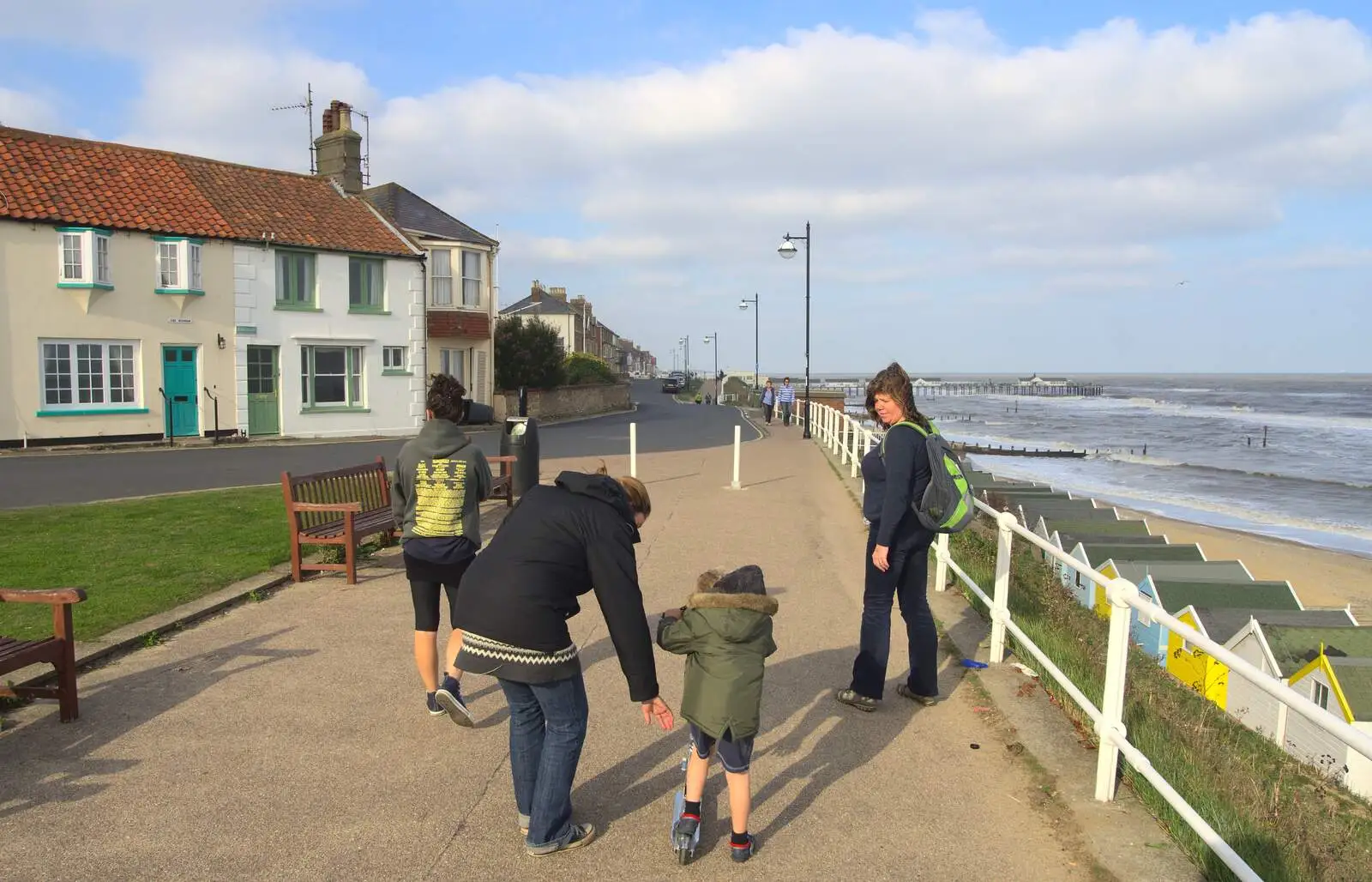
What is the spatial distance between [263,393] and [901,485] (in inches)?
907

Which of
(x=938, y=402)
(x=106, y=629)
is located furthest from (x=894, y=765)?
(x=938, y=402)

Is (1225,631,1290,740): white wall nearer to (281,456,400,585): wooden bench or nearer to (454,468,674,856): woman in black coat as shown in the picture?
(454,468,674,856): woman in black coat

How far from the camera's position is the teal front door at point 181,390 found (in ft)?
75.1

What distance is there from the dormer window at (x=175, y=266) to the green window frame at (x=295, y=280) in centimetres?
239

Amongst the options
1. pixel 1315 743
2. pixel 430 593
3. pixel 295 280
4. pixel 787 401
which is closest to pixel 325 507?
pixel 430 593

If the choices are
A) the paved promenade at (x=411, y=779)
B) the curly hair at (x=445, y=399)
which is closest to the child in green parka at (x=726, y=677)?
the paved promenade at (x=411, y=779)

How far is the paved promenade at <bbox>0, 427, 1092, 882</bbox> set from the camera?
360cm

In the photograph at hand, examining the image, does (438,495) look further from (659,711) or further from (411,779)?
(659,711)

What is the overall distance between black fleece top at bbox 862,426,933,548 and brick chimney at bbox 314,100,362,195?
27.5m

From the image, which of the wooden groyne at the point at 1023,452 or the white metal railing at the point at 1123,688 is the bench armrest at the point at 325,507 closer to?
the white metal railing at the point at 1123,688

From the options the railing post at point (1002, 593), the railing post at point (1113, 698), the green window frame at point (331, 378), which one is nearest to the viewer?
the railing post at point (1113, 698)

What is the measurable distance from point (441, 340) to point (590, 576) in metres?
28.9

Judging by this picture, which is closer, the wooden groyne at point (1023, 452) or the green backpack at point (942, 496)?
the green backpack at point (942, 496)

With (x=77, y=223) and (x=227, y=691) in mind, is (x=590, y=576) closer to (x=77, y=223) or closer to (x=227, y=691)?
(x=227, y=691)
